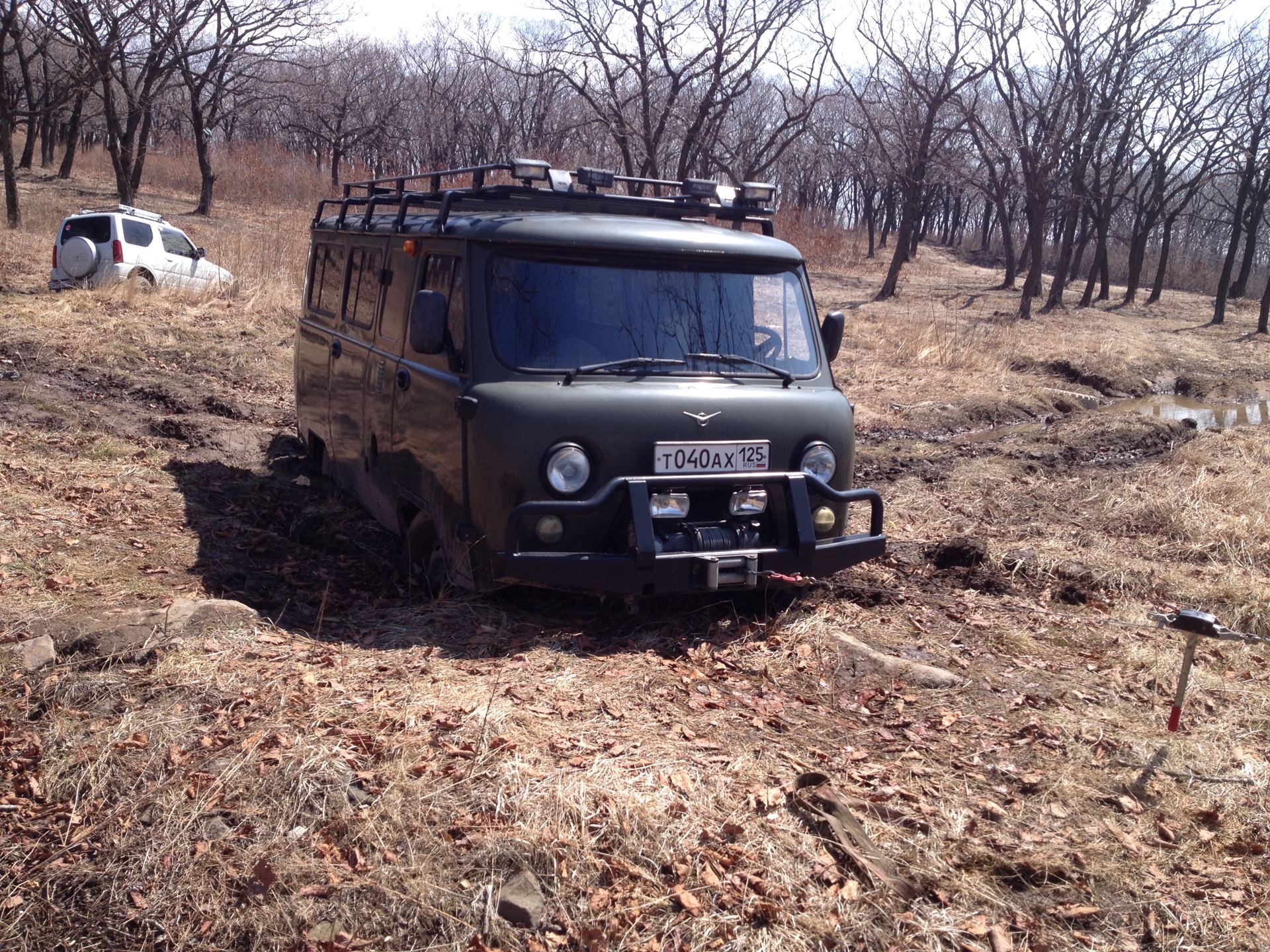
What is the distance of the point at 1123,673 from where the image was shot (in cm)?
522

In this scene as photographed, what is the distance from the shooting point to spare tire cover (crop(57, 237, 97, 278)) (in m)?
15.7

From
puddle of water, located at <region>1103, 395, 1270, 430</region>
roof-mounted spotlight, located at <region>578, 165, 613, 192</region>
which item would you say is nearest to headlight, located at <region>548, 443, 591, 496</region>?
roof-mounted spotlight, located at <region>578, 165, 613, 192</region>

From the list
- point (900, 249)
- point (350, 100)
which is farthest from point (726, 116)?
point (350, 100)

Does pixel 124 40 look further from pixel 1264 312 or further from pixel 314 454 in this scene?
pixel 1264 312

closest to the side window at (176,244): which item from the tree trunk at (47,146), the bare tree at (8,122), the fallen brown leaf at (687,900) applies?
the bare tree at (8,122)

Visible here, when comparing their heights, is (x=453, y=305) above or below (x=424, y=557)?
above

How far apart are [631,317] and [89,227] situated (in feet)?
46.1

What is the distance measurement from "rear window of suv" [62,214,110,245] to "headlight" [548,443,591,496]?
1393cm

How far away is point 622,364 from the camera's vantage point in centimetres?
538

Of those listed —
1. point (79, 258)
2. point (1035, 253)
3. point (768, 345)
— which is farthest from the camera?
point (1035, 253)

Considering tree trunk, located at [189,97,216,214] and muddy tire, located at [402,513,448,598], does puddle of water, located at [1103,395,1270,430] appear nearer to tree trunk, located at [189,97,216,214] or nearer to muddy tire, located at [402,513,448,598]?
muddy tire, located at [402,513,448,598]

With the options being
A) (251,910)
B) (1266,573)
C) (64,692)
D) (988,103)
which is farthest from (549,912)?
(988,103)

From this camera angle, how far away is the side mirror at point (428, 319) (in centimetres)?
523

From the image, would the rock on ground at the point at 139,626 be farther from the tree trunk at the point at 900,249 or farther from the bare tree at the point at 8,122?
the tree trunk at the point at 900,249
